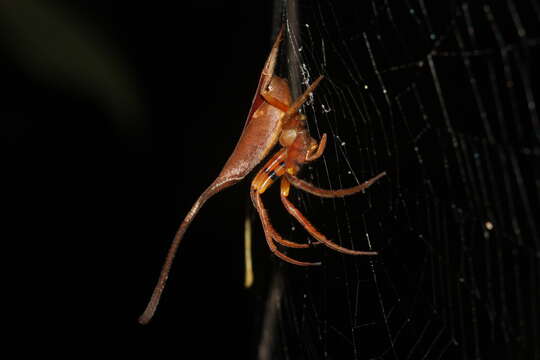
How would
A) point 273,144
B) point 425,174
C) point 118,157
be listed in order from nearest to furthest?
1. point 425,174
2. point 273,144
3. point 118,157

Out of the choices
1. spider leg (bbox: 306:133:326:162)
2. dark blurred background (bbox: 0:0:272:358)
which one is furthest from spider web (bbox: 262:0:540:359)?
dark blurred background (bbox: 0:0:272:358)

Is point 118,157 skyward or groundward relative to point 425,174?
skyward

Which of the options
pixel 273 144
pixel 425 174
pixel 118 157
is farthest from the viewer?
pixel 118 157

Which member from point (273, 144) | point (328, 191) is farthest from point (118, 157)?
point (328, 191)

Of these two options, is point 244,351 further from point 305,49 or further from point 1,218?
point 305,49

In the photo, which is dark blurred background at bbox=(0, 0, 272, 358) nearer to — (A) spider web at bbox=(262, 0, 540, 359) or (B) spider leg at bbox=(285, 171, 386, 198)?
(A) spider web at bbox=(262, 0, 540, 359)

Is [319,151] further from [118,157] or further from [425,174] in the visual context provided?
[118,157]
